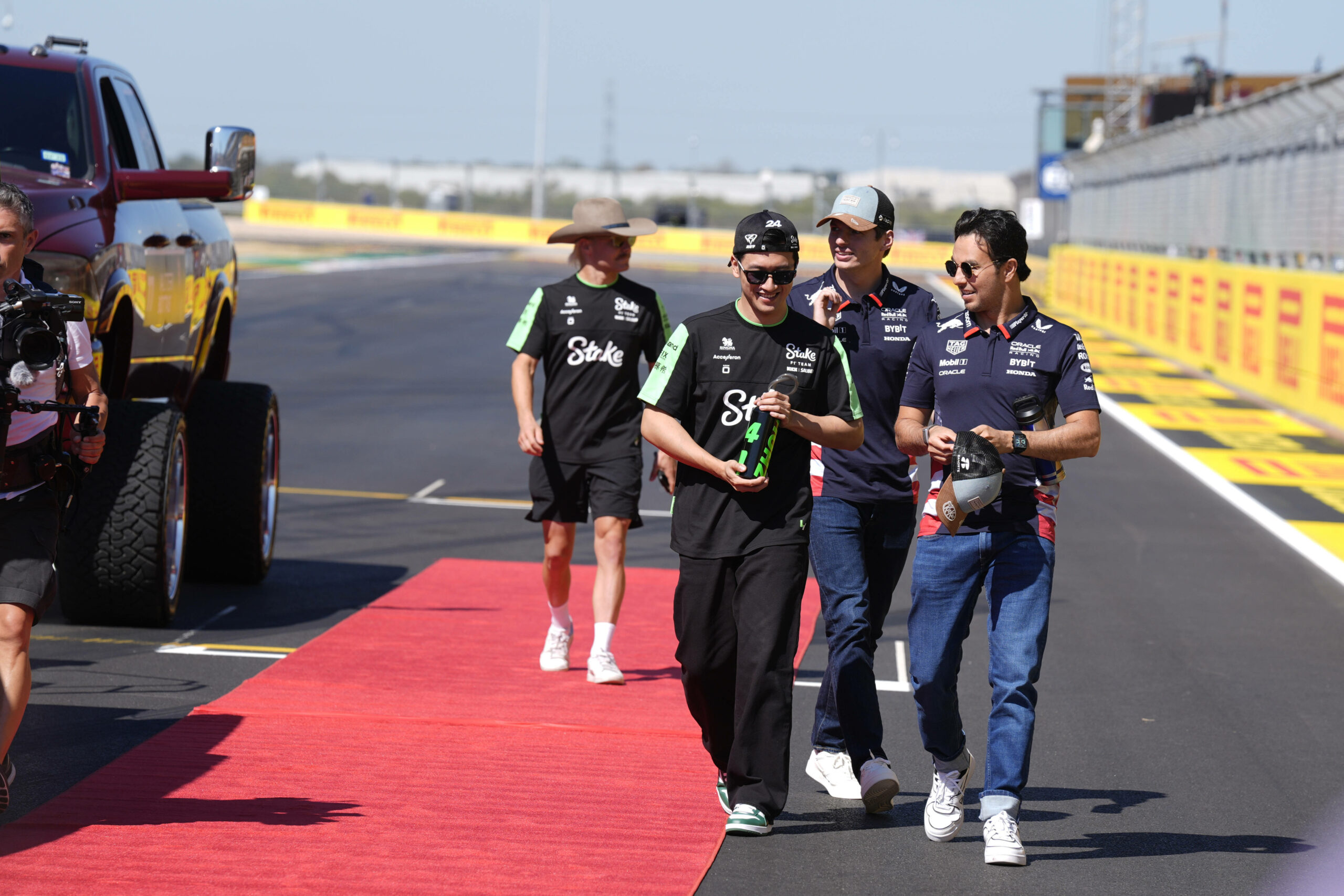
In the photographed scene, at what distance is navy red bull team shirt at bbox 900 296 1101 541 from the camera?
5.31 m

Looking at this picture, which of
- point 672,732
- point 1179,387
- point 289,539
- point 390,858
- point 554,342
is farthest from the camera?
point 1179,387

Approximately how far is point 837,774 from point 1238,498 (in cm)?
815

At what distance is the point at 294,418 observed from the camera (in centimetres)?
1689

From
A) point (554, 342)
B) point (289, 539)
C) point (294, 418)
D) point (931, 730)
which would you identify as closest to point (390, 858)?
point (931, 730)

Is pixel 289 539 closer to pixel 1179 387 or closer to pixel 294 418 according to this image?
pixel 294 418

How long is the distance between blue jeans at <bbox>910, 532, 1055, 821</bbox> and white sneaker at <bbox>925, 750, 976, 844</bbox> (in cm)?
4

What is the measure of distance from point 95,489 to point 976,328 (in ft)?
13.9

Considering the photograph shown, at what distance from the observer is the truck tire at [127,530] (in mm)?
7648

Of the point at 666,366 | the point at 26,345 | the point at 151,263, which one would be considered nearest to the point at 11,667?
the point at 26,345

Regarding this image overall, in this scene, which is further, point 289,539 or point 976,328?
point 289,539

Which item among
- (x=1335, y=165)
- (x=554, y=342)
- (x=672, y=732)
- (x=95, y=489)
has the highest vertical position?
(x=1335, y=165)


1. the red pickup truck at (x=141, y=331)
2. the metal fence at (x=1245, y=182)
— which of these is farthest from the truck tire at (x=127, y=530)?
the metal fence at (x=1245, y=182)

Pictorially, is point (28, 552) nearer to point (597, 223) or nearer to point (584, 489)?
point (584, 489)

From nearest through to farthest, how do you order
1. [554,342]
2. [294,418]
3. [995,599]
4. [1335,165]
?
[995,599], [554,342], [294,418], [1335,165]
